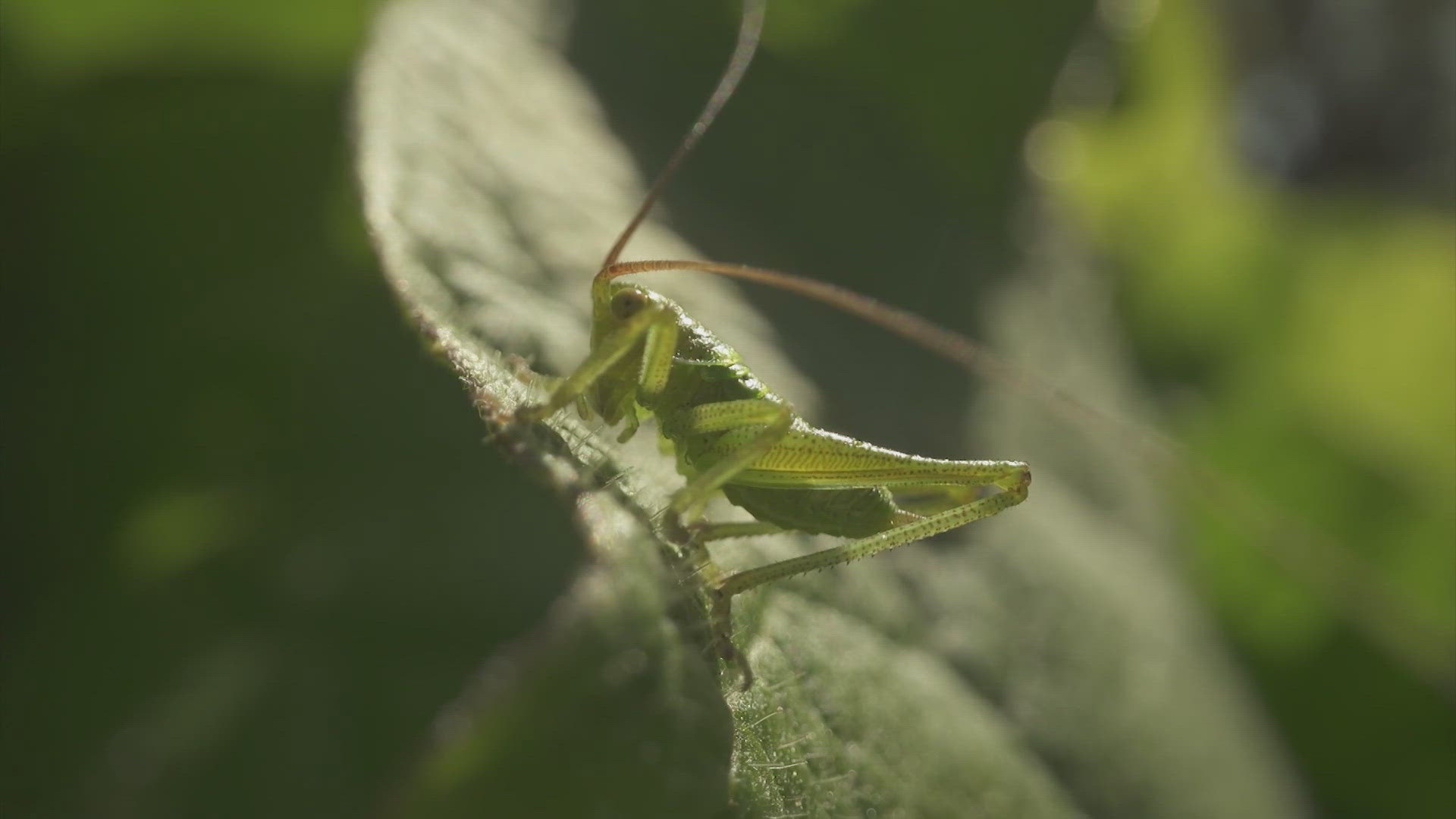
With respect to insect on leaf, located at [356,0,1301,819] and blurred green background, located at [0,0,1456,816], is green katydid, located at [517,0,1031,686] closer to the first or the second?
insect on leaf, located at [356,0,1301,819]

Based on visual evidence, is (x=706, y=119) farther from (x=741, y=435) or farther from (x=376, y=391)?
(x=376, y=391)

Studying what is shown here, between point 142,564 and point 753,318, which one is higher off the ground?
point 753,318

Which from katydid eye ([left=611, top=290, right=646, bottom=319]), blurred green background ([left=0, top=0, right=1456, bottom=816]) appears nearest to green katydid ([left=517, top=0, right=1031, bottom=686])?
katydid eye ([left=611, top=290, right=646, bottom=319])

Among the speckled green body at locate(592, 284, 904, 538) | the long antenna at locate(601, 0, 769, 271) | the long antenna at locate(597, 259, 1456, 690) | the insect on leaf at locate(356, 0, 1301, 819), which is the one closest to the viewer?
the insect on leaf at locate(356, 0, 1301, 819)

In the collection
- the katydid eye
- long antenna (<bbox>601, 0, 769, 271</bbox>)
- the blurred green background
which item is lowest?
the blurred green background

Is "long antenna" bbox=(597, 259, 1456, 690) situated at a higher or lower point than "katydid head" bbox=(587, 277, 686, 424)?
lower

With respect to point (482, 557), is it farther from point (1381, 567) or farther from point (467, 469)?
point (1381, 567)

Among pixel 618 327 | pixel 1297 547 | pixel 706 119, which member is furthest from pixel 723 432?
pixel 1297 547

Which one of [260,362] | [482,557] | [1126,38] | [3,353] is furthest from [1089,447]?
[3,353]
